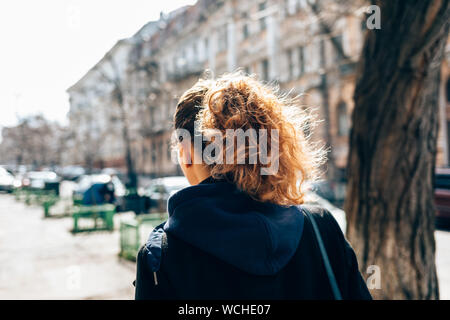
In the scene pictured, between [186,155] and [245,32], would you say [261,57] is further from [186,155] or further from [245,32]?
[186,155]

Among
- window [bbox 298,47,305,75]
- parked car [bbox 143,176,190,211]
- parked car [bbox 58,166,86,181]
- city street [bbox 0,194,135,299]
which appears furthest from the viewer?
parked car [bbox 58,166,86,181]

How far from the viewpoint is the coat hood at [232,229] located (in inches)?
53.8

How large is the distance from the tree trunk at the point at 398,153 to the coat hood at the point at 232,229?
78.4 inches

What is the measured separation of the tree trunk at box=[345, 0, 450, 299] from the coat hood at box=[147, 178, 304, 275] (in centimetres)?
199

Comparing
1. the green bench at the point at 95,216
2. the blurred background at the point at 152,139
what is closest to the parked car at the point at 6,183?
the blurred background at the point at 152,139

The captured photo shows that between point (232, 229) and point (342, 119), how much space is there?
23.6 metres

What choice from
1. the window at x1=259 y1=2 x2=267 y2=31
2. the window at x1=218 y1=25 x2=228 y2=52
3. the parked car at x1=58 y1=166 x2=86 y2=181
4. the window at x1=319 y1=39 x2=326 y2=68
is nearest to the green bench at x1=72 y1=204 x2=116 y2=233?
the window at x1=319 y1=39 x2=326 y2=68

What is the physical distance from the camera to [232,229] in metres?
1.38

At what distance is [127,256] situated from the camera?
820 centimetres

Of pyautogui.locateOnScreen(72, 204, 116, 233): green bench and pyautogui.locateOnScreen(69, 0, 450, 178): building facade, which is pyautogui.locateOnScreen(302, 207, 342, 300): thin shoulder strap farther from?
pyautogui.locateOnScreen(69, 0, 450, 178): building facade

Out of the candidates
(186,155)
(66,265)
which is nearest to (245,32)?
(66,265)

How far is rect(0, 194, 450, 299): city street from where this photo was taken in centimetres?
604
